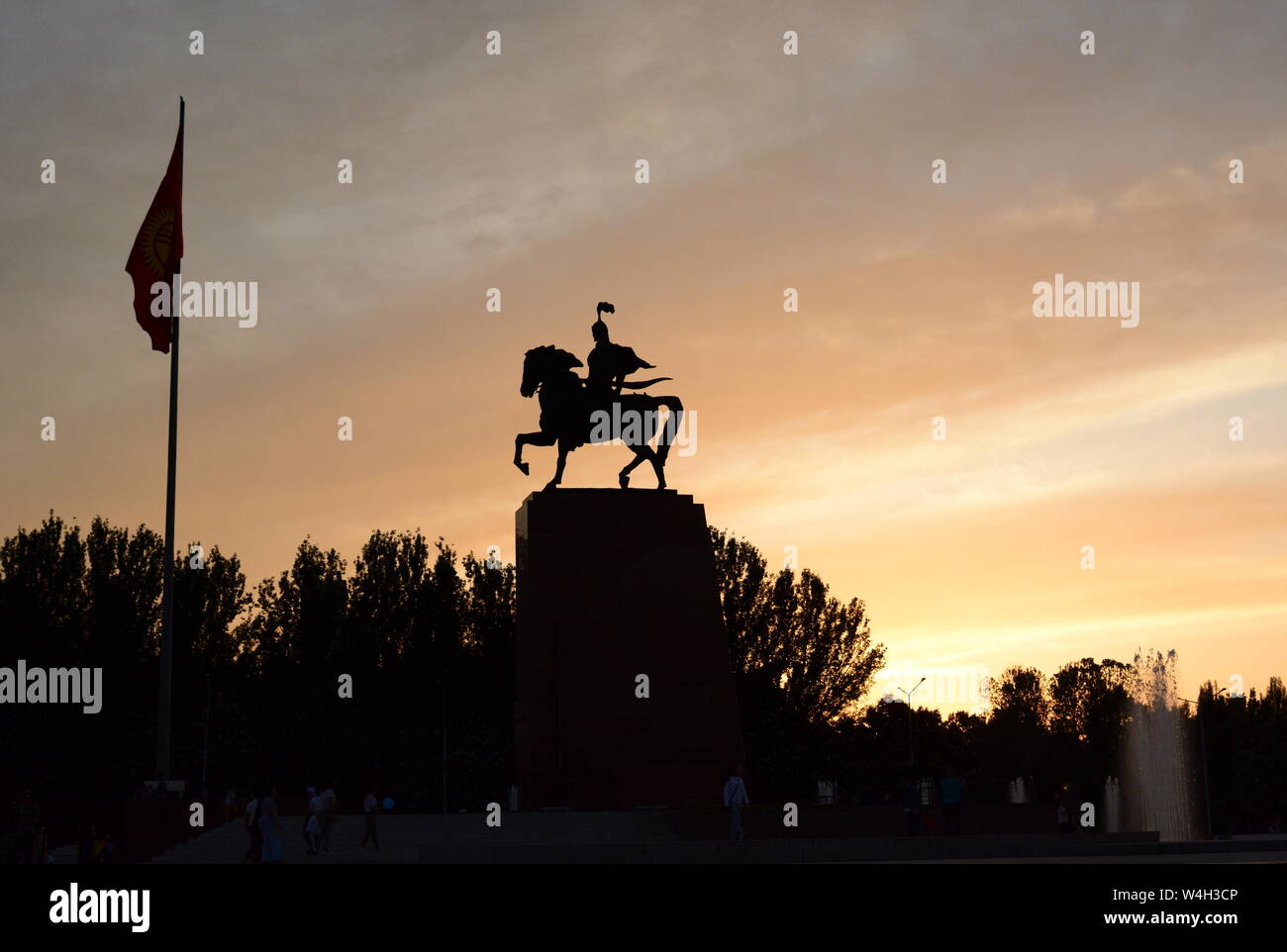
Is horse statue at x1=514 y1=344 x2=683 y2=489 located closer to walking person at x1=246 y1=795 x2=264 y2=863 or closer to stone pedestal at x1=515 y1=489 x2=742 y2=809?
stone pedestal at x1=515 y1=489 x2=742 y2=809

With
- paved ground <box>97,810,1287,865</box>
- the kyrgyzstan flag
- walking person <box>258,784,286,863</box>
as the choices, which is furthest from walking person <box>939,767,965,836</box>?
the kyrgyzstan flag

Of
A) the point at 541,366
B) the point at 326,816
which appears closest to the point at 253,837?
the point at 326,816

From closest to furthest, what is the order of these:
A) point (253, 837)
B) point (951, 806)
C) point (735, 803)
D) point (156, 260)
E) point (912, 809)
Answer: point (735, 803)
point (253, 837)
point (951, 806)
point (912, 809)
point (156, 260)

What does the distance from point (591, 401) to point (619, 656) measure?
495 centimetres

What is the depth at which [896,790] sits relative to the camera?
224 ft

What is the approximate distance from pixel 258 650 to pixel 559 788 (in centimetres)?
3525

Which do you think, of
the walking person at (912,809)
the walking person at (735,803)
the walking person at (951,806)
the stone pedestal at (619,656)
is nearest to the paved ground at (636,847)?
the walking person at (735,803)

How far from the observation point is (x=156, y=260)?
87.4ft

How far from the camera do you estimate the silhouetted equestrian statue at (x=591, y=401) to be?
28.3 m

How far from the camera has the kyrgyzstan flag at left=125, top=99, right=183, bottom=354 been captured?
26562mm

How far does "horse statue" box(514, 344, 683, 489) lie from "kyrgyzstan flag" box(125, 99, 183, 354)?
21.6 ft

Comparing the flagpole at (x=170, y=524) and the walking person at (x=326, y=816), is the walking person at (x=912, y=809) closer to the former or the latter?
the walking person at (x=326, y=816)

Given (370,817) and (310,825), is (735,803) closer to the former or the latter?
(370,817)
